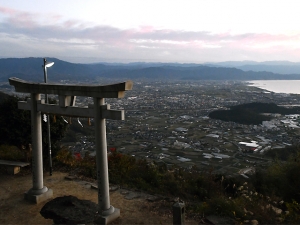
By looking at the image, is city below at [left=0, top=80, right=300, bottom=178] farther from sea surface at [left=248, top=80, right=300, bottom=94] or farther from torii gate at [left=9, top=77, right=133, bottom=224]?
sea surface at [left=248, top=80, right=300, bottom=94]

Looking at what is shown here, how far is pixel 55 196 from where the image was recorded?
261 inches

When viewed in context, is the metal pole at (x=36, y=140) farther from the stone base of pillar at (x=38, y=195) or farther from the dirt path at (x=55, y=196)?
the dirt path at (x=55, y=196)

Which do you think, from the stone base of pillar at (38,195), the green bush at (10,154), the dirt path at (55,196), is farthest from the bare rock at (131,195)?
the green bush at (10,154)

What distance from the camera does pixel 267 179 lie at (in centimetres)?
871

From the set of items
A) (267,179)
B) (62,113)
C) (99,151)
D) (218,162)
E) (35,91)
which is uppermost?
(35,91)

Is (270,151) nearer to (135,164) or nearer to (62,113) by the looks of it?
(135,164)

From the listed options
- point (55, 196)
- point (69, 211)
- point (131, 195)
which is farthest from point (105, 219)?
point (55, 196)

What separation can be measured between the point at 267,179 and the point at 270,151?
1894 cm

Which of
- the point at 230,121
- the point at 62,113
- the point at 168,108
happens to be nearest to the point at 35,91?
the point at 62,113

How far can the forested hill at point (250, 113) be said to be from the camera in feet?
145

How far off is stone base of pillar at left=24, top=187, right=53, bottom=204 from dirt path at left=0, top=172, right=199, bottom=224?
104 mm

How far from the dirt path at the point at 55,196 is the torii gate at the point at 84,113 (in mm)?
288

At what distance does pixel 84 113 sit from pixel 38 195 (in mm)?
2394

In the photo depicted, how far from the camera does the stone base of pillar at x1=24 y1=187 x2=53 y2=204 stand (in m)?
6.31
